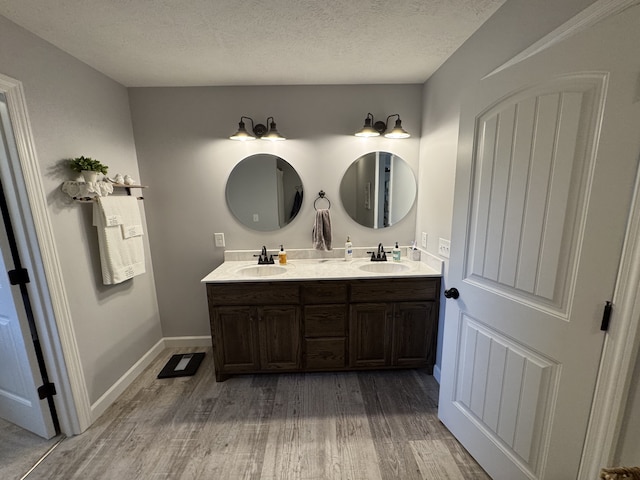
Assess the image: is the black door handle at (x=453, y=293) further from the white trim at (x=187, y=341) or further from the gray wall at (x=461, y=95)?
the white trim at (x=187, y=341)

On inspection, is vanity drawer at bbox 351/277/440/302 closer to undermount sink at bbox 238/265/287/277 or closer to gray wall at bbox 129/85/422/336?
gray wall at bbox 129/85/422/336

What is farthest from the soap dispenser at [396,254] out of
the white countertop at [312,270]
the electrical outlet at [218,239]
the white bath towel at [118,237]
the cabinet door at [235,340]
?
the white bath towel at [118,237]

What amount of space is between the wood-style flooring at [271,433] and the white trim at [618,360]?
0.70 m

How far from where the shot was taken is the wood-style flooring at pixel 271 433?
4.62 ft

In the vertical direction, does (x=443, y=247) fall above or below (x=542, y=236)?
below

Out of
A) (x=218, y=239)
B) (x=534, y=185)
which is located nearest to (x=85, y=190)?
(x=218, y=239)

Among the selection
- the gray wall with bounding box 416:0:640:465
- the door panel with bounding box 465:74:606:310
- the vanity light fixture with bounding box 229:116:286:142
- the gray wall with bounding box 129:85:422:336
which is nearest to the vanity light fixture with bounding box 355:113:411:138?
the gray wall with bounding box 129:85:422:336

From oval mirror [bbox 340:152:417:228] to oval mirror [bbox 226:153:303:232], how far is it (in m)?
0.46

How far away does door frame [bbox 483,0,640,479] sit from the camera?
79 centimetres

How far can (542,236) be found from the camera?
1.04 metres

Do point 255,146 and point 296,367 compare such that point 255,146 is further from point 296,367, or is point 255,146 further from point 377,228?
point 296,367

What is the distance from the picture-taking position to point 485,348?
131 centimetres

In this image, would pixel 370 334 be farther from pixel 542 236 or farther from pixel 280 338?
pixel 542 236

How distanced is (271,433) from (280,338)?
590 millimetres
